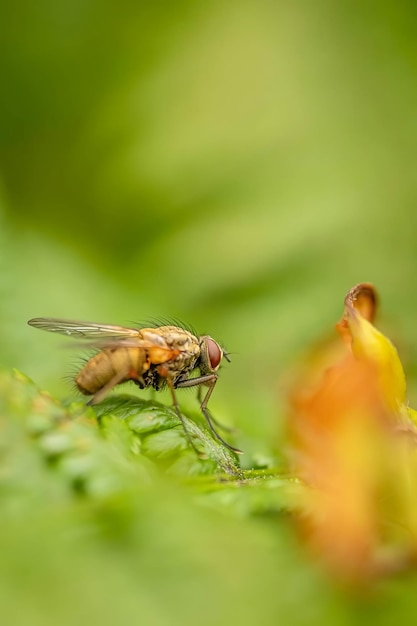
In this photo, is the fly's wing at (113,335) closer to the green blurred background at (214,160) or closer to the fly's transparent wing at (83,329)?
the fly's transparent wing at (83,329)

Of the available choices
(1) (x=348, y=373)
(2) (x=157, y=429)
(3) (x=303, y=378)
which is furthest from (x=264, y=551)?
(3) (x=303, y=378)

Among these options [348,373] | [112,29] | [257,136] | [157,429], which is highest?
[112,29]

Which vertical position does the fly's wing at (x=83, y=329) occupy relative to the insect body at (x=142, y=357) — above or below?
above

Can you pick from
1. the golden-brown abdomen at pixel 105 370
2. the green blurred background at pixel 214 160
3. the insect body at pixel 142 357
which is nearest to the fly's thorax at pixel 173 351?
the insect body at pixel 142 357

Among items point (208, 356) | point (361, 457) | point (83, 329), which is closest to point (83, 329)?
point (83, 329)

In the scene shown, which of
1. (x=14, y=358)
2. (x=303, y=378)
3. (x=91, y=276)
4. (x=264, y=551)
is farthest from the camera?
(x=91, y=276)

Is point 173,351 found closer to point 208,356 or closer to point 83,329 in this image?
point 208,356

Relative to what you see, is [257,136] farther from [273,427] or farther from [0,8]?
[273,427]
